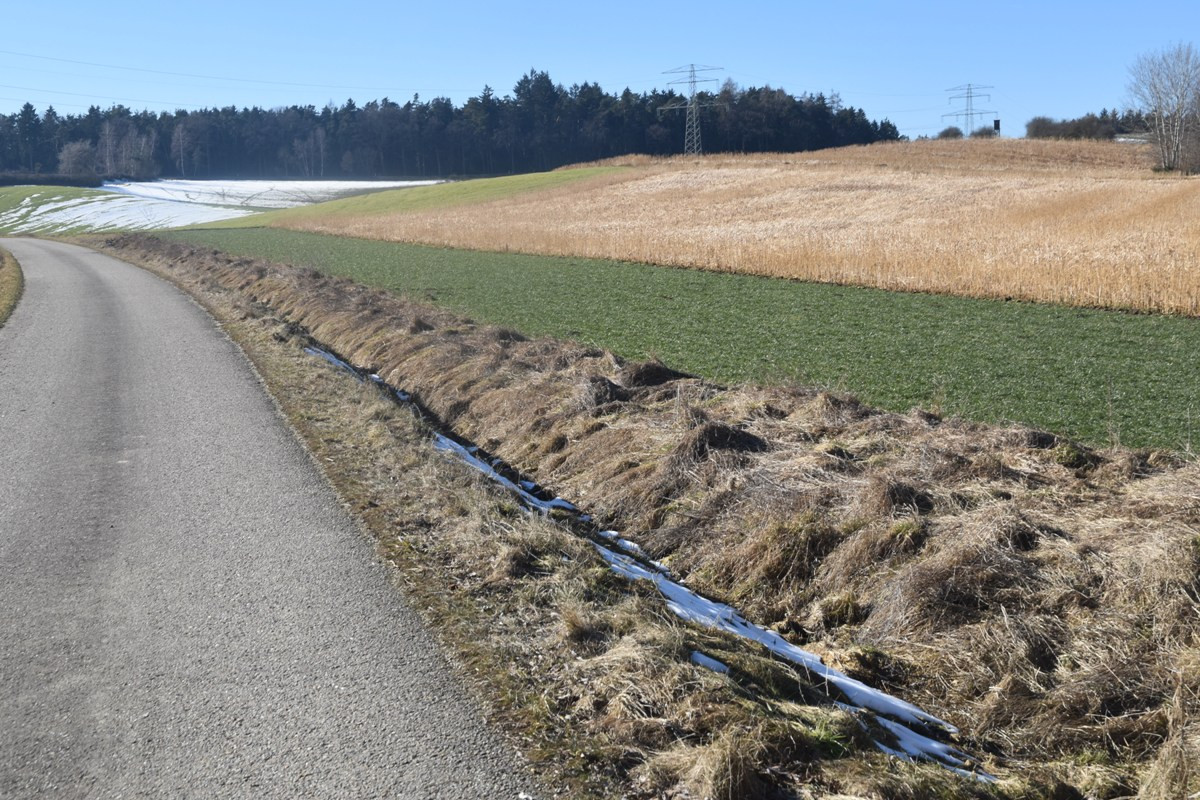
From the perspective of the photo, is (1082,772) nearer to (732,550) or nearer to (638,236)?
(732,550)

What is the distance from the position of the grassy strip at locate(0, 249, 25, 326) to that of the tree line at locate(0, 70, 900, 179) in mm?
76502

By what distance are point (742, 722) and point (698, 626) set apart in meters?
1.52

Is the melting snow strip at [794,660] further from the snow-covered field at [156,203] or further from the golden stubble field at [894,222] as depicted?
the snow-covered field at [156,203]

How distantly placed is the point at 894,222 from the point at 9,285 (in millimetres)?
29577

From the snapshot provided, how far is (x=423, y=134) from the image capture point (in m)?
127

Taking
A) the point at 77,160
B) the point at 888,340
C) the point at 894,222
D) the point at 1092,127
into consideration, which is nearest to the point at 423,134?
the point at 77,160

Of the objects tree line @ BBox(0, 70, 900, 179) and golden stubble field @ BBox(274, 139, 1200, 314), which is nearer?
golden stubble field @ BBox(274, 139, 1200, 314)

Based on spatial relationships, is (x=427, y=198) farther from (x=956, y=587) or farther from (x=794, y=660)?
(x=794, y=660)

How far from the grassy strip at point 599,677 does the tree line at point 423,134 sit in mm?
99913

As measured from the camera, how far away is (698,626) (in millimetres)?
6141

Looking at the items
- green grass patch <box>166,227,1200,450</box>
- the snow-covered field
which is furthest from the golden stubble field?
the snow-covered field

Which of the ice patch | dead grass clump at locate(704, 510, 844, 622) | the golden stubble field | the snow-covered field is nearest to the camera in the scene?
the ice patch

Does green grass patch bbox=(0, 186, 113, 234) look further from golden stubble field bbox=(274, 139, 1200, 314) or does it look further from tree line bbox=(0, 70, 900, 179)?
golden stubble field bbox=(274, 139, 1200, 314)

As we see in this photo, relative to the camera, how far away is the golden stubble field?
828 inches
